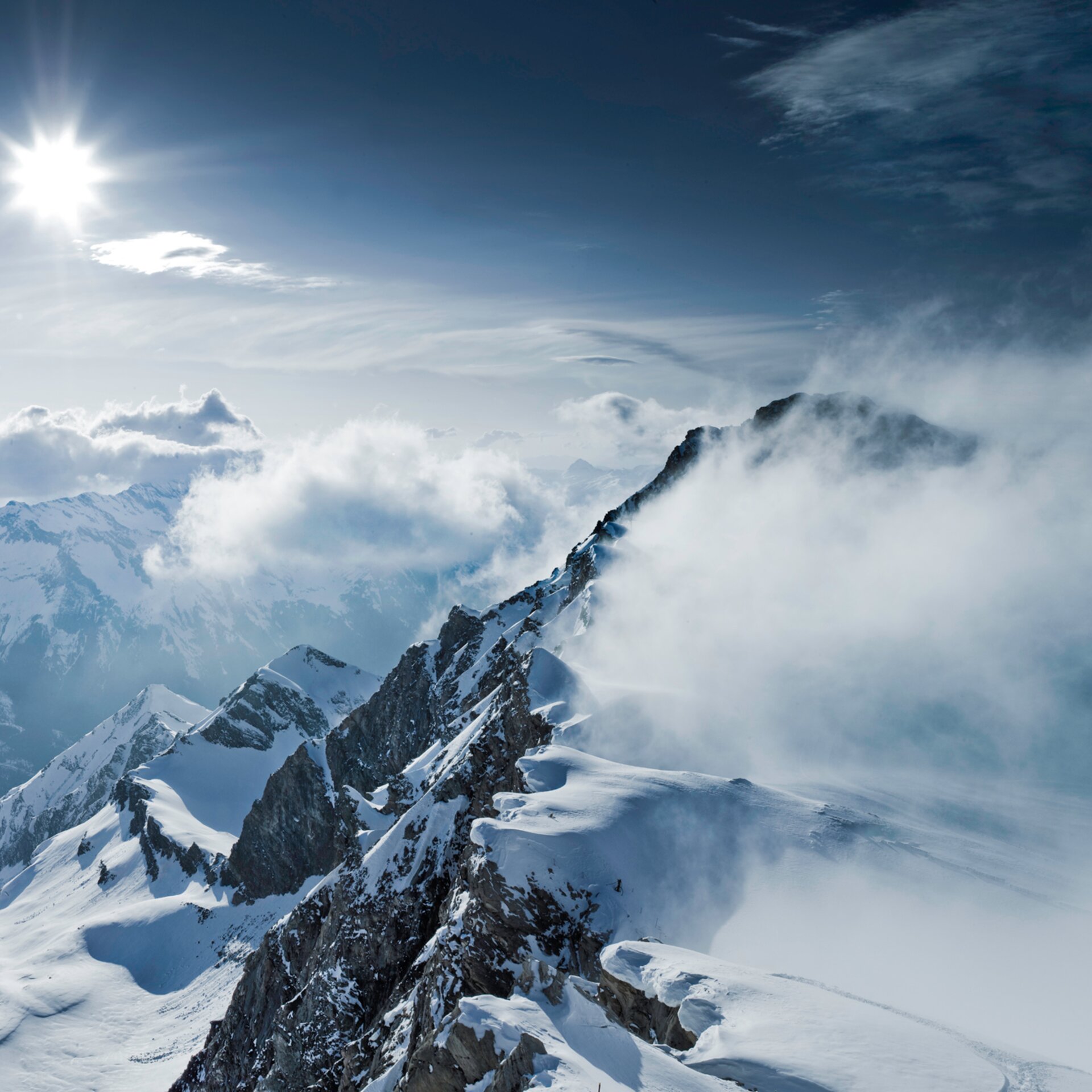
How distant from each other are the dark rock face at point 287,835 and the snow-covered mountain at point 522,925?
0.60 meters

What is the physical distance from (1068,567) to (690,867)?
81238 millimetres

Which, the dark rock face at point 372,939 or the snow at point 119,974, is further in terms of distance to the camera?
the snow at point 119,974

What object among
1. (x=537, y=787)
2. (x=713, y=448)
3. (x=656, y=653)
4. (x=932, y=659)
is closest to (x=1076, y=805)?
(x=932, y=659)

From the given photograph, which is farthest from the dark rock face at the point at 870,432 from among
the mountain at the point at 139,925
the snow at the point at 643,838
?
the mountain at the point at 139,925

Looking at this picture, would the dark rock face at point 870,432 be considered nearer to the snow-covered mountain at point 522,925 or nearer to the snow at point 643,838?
the snow-covered mountain at point 522,925

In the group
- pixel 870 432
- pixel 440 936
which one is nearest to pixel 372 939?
pixel 440 936

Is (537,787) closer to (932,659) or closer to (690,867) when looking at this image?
(690,867)

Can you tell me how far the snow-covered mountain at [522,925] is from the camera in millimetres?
23203

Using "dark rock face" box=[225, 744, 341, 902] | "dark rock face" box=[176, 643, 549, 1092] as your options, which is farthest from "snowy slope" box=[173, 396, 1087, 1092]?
"dark rock face" box=[225, 744, 341, 902]

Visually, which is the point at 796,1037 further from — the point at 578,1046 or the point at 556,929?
the point at 556,929

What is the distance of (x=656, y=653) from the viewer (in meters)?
80.4

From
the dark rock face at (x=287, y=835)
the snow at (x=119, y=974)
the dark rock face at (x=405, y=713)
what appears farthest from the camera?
the dark rock face at (x=287, y=835)

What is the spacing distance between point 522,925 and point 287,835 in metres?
118

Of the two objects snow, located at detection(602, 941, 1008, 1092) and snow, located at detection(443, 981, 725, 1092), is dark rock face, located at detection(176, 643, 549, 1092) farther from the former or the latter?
snow, located at detection(602, 941, 1008, 1092)
